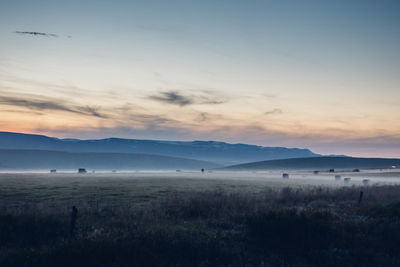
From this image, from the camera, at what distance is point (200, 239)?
13539 millimetres

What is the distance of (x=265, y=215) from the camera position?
56.3 ft

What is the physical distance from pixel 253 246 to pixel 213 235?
198 centimetres

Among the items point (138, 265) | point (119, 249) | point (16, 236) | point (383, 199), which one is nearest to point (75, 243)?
point (119, 249)

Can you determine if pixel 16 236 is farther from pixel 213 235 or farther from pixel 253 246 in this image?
pixel 253 246

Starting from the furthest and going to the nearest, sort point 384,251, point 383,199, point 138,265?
point 383,199 < point 384,251 < point 138,265

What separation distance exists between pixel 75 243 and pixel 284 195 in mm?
22027

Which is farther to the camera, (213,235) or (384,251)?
(213,235)

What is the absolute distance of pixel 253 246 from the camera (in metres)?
13.1

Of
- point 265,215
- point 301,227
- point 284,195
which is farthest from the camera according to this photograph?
point 284,195

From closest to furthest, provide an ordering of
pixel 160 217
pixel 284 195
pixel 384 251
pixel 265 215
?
pixel 384 251 → pixel 265 215 → pixel 160 217 → pixel 284 195

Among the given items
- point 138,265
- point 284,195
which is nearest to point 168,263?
point 138,265

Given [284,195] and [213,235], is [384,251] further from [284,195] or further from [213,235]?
[284,195]

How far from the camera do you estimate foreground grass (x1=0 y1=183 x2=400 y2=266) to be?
1106cm

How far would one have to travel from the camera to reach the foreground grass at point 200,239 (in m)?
11.1
